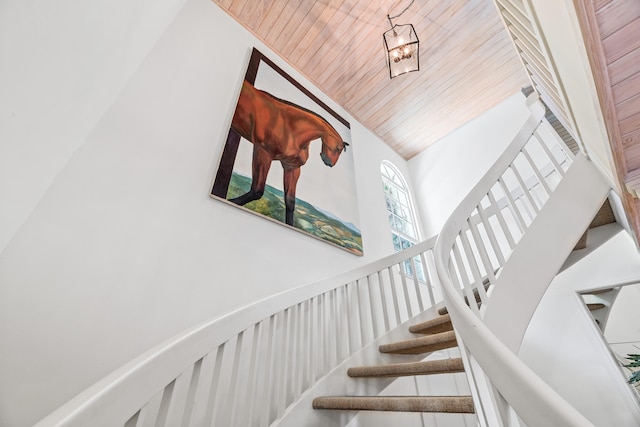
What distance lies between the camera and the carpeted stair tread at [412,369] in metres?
1.42

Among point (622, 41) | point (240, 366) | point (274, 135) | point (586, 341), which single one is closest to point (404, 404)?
point (240, 366)

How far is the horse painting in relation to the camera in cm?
249

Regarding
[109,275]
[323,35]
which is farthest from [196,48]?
[109,275]

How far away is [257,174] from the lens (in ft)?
8.06

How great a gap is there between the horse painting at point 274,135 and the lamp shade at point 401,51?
1.10 m

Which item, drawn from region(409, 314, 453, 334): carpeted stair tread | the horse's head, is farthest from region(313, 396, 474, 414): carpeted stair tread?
the horse's head

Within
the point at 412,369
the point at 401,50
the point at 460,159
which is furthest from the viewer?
the point at 460,159

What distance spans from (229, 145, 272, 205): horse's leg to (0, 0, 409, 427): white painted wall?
15 cm

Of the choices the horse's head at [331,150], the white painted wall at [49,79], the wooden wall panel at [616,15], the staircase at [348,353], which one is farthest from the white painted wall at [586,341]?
the white painted wall at [49,79]

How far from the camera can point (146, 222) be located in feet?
5.73

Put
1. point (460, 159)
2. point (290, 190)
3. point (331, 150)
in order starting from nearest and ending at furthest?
point (290, 190), point (331, 150), point (460, 159)

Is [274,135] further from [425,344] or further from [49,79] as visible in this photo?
[425,344]

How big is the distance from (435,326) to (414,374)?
23.3 inches

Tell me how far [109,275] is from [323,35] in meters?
3.28
